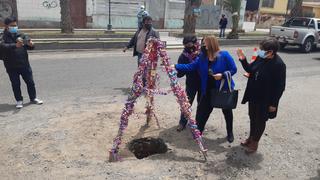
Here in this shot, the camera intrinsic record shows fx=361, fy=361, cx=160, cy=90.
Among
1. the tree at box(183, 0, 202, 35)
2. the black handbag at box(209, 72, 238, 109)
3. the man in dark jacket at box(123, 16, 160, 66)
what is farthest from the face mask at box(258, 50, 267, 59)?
the tree at box(183, 0, 202, 35)

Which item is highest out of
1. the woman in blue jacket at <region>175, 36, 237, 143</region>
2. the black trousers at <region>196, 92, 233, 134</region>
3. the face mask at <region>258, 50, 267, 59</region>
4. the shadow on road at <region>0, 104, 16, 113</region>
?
the face mask at <region>258, 50, 267, 59</region>

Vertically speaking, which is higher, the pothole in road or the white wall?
the white wall

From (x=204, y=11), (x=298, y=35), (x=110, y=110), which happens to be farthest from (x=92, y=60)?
(x=204, y=11)

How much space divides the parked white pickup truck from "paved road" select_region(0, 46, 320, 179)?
6.47m

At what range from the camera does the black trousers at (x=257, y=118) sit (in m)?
5.28

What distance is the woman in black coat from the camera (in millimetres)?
5012

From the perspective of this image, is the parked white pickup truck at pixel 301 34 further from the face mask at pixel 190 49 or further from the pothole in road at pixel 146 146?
the pothole in road at pixel 146 146

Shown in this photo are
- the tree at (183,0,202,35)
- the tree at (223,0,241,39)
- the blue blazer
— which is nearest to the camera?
the blue blazer

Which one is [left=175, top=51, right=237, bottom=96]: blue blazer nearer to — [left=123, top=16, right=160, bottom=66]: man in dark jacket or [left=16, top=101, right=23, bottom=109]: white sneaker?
[left=123, top=16, right=160, bottom=66]: man in dark jacket

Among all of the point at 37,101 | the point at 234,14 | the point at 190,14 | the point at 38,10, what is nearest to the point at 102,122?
the point at 37,101

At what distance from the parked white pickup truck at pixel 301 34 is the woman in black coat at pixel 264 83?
13.8 m

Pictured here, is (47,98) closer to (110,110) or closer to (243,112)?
(110,110)

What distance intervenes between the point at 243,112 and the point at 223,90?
2416 mm

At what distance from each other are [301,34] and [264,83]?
14122 mm
